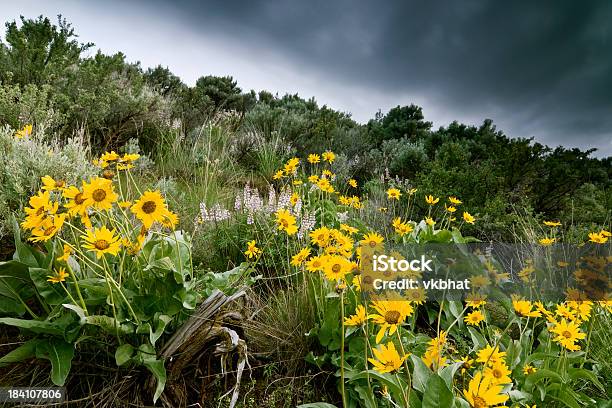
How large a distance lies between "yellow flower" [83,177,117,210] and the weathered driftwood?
0.54 metres

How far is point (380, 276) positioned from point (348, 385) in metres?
0.49

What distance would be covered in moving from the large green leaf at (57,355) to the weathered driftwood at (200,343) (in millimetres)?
317

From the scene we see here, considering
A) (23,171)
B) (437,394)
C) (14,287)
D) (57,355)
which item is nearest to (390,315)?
(437,394)

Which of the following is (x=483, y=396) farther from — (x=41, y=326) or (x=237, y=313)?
(x=41, y=326)

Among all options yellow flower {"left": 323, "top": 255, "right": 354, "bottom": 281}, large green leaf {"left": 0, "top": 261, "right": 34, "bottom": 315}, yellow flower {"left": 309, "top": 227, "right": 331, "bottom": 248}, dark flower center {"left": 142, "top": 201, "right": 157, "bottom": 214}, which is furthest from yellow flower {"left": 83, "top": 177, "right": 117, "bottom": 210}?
yellow flower {"left": 309, "top": 227, "right": 331, "bottom": 248}

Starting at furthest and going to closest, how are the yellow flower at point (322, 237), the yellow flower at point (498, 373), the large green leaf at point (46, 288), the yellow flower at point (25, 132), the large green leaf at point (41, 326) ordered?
1. the yellow flower at point (25, 132)
2. the yellow flower at point (322, 237)
3. the large green leaf at point (46, 288)
4. the large green leaf at point (41, 326)
5. the yellow flower at point (498, 373)

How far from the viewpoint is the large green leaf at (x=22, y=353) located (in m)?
1.60

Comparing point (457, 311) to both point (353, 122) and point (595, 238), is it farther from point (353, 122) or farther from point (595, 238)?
point (353, 122)

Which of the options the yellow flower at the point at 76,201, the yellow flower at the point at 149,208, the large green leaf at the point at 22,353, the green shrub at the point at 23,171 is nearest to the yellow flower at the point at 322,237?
the yellow flower at the point at 149,208

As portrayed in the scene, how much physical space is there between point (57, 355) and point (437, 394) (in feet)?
4.45

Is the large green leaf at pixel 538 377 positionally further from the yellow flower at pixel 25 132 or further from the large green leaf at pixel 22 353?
the yellow flower at pixel 25 132

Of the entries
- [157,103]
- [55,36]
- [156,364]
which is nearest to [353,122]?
[157,103]

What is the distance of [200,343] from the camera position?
1.76 meters

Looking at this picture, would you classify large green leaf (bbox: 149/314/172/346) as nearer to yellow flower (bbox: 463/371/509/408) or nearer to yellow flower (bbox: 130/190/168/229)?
yellow flower (bbox: 130/190/168/229)
